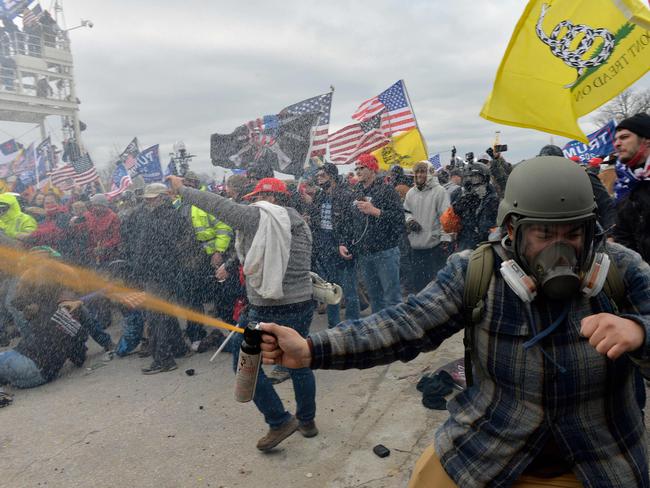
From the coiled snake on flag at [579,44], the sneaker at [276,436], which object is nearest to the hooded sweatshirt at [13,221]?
the sneaker at [276,436]

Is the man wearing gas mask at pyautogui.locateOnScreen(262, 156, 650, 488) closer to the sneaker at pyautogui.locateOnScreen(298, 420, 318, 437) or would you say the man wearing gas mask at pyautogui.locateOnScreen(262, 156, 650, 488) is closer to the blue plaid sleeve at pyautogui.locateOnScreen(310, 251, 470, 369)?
the blue plaid sleeve at pyautogui.locateOnScreen(310, 251, 470, 369)

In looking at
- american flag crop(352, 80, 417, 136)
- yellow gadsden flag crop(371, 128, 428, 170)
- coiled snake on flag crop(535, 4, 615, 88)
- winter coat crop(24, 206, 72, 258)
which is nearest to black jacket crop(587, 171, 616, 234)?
coiled snake on flag crop(535, 4, 615, 88)

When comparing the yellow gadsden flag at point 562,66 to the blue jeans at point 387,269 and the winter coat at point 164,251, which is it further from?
the winter coat at point 164,251

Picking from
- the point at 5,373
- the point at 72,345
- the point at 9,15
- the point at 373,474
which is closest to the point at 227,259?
the point at 72,345

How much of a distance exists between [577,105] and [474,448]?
3066mm

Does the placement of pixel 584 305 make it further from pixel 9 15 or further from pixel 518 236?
pixel 9 15

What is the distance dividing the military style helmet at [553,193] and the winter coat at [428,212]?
4.88 m

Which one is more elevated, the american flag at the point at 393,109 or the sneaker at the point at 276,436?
the american flag at the point at 393,109

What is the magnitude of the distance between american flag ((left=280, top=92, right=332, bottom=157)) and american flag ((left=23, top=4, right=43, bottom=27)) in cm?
2558

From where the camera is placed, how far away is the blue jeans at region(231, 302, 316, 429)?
3.89m

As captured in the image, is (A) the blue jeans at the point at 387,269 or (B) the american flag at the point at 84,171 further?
(B) the american flag at the point at 84,171

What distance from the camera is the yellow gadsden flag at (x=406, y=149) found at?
10477mm

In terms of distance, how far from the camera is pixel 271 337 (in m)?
1.78

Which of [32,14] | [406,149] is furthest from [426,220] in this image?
[32,14]
